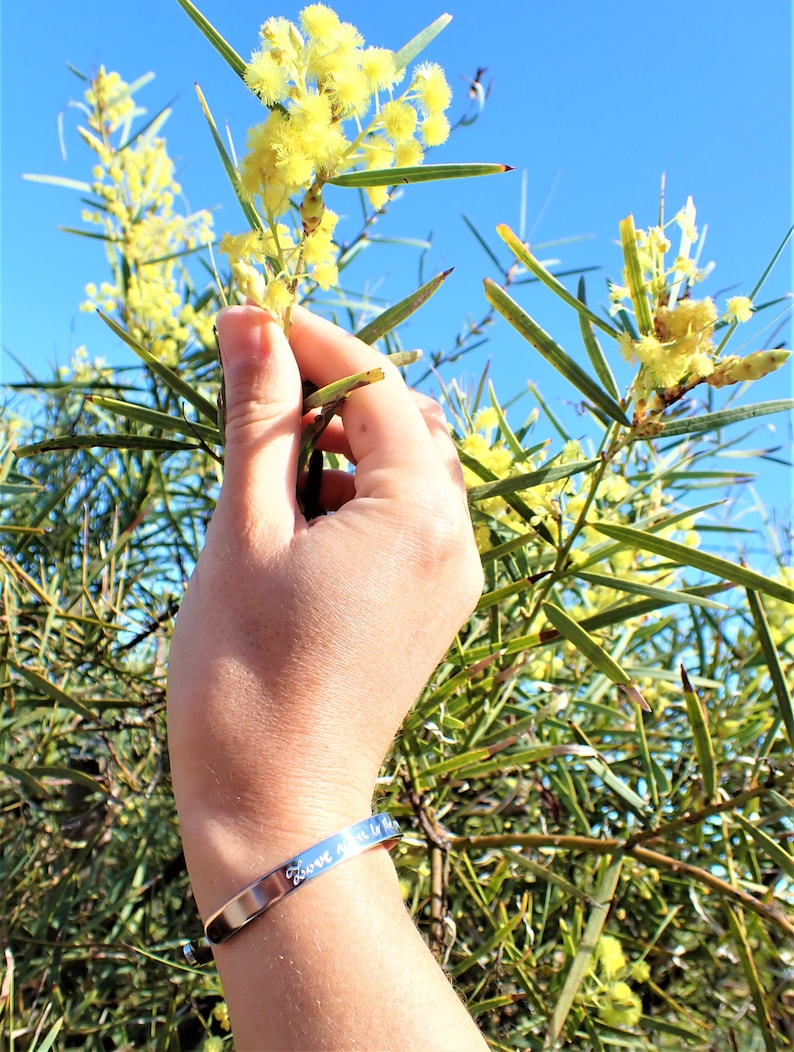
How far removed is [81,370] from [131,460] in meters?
0.81

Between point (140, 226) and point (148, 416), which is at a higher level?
point (140, 226)

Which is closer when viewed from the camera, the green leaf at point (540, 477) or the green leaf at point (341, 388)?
the green leaf at point (341, 388)

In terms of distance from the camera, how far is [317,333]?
0.77 m

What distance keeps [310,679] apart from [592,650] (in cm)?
31

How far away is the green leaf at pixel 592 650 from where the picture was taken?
771mm

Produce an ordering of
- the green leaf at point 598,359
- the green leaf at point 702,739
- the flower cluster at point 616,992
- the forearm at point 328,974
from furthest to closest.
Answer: the flower cluster at point 616,992 < the green leaf at point 702,739 < the green leaf at point 598,359 < the forearm at point 328,974

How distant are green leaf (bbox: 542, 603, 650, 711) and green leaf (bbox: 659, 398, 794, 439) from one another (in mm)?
215

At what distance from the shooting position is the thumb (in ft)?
2.25

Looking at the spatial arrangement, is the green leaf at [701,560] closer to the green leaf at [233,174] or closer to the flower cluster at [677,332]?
the flower cluster at [677,332]

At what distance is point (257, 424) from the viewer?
27.2 inches

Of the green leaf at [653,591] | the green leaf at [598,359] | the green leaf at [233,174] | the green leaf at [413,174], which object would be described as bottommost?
the green leaf at [653,591]

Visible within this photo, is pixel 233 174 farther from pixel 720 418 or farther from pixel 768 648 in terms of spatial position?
pixel 768 648

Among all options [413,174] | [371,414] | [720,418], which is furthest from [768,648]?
[413,174]

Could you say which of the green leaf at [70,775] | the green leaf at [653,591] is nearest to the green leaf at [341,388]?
the green leaf at [653,591]
